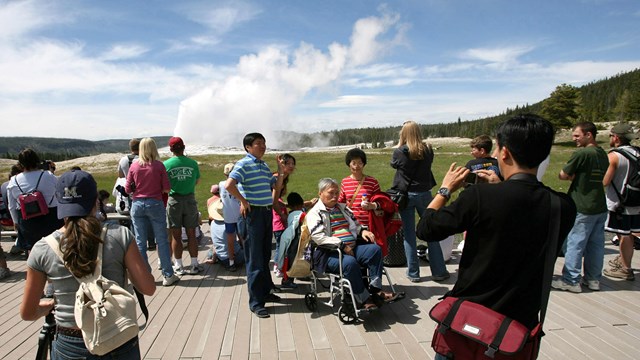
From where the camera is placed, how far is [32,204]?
18.0 feet

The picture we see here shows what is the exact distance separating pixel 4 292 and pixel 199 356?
410 centimetres

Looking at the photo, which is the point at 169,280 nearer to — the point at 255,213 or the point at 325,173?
the point at 255,213

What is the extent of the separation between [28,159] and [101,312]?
4.86 m

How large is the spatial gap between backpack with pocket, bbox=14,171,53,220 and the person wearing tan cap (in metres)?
8.22

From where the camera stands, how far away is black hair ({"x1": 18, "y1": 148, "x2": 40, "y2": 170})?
5.48m

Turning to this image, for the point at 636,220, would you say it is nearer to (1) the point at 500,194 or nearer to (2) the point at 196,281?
(1) the point at 500,194

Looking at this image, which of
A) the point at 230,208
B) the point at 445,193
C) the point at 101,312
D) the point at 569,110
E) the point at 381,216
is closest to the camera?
the point at 101,312

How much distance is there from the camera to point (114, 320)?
2.07 m

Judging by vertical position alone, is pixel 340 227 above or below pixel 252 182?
below

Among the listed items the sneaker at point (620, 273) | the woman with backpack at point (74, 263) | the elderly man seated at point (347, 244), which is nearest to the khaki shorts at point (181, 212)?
the elderly man seated at point (347, 244)

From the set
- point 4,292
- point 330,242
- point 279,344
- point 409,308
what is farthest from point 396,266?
point 4,292

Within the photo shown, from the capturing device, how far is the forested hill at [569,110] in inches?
2886

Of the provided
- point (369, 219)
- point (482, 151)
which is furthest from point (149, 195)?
point (482, 151)

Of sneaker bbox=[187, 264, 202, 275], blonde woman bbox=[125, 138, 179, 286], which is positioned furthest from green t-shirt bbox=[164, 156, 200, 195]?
sneaker bbox=[187, 264, 202, 275]
